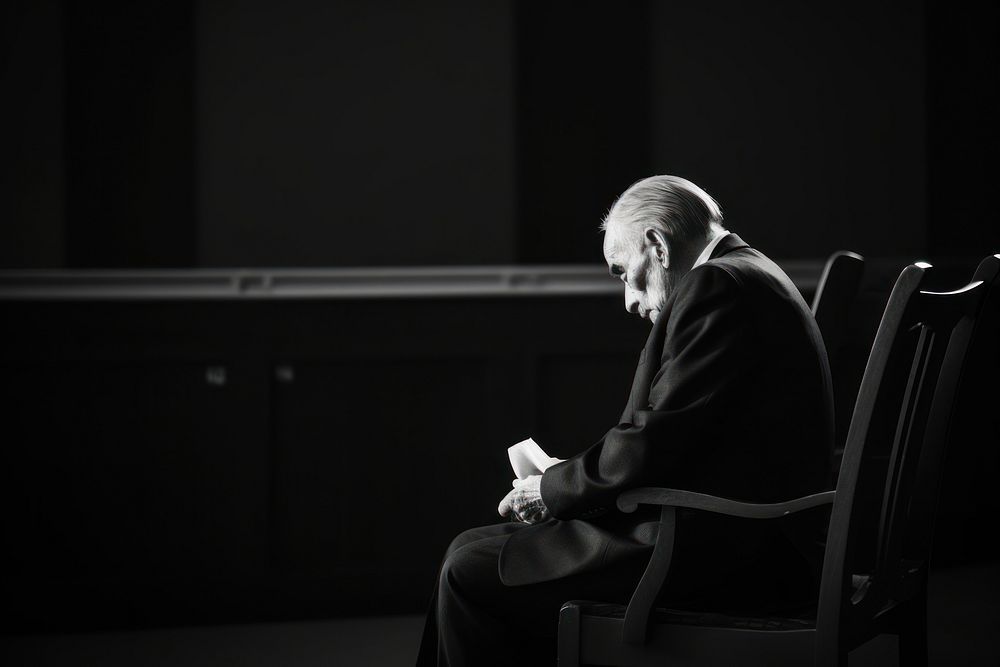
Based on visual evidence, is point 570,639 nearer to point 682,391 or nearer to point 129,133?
point 682,391

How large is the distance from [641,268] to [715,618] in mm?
694

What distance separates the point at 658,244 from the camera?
198 cm

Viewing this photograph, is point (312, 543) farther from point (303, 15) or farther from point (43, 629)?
point (303, 15)

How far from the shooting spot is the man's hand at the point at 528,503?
2.00m

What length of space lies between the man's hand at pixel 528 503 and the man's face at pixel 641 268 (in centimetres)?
41

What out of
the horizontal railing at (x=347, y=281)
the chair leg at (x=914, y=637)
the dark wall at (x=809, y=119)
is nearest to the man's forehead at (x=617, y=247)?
the chair leg at (x=914, y=637)

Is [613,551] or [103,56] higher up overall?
[103,56]

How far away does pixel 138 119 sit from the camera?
14.1 ft

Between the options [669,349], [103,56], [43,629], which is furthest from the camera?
[103,56]

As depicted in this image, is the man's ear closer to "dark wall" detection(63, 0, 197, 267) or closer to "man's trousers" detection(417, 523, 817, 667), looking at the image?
"man's trousers" detection(417, 523, 817, 667)

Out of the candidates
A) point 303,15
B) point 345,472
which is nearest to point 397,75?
point 303,15

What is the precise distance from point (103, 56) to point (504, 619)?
11.0 feet

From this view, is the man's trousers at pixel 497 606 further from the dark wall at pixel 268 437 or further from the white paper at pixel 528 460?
the dark wall at pixel 268 437

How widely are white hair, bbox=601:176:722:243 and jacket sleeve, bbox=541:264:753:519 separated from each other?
0.65ft
